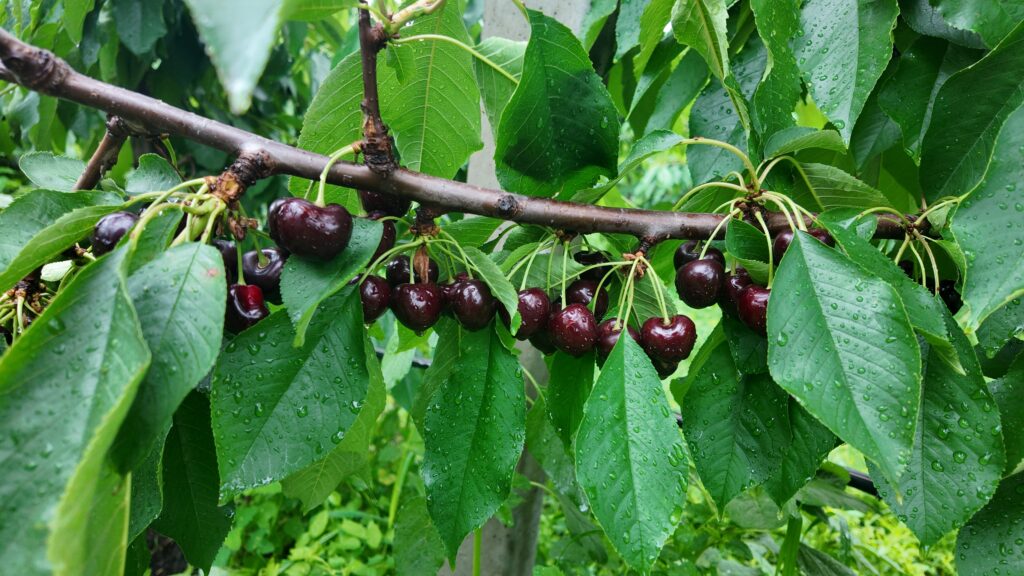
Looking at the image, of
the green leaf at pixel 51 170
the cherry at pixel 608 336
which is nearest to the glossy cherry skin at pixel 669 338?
the cherry at pixel 608 336

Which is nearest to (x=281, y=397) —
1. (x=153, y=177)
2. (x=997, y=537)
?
(x=153, y=177)

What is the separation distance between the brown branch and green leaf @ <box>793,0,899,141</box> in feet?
0.48

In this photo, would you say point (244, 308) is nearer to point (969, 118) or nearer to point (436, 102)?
point (436, 102)

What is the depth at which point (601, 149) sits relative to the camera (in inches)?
30.5

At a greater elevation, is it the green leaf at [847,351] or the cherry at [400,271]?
the green leaf at [847,351]

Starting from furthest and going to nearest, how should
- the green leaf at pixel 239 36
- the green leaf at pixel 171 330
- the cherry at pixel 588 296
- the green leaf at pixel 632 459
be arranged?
the cherry at pixel 588 296
the green leaf at pixel 632 459
the green leaf at pixel 171 330
the green leaf at pixel 239 36

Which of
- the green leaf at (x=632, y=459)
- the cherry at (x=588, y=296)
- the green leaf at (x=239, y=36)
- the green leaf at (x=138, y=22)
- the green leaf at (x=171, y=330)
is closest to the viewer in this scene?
the green leaf at (x=239, y=36)

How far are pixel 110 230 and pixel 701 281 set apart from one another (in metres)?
0.58

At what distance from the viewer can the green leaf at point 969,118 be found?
0.67 meters

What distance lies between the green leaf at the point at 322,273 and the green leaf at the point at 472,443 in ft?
0.62

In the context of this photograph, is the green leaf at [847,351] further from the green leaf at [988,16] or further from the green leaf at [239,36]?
the green leaf at [239,36]

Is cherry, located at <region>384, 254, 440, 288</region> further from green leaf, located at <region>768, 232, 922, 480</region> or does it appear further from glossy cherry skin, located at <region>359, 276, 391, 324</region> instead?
green leaf, located at <region>768, 232, 922, 480</region>

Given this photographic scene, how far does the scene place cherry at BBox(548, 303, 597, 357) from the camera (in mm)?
682

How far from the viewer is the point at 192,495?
0.69 meters
